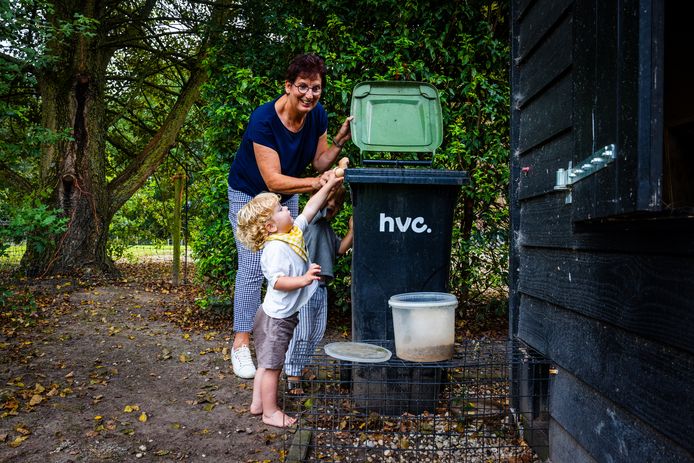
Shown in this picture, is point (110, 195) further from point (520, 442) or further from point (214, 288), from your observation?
point (520, 442)

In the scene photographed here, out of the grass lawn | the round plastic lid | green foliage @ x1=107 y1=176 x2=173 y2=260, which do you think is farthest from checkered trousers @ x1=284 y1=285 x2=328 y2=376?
green foliage @ x1=107 y1=176 x2=173 y2=260

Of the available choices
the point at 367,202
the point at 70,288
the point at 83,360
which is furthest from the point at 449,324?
the point at 70,288

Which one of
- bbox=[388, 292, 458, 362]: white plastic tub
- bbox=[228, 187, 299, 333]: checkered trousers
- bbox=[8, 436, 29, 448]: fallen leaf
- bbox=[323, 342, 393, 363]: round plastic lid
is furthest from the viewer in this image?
bbox=[228, 187, 299, 333]: checkered trousers

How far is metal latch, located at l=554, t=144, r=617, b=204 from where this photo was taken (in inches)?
48.7

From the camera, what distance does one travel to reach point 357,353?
7.32ft

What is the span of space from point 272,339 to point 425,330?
2.66 ft

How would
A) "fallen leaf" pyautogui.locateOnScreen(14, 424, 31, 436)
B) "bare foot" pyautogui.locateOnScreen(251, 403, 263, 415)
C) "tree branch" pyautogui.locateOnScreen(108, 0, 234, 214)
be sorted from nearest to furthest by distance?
"fallen leaf" pyautogui.locateOnScreen(14, 424, 31, 436) → "bare foot" pyautogui.locateOnScreen(251, 403, 263, 415) → "tree branch" pyautogui.locateOnScreen(108, 0, 234, 214)

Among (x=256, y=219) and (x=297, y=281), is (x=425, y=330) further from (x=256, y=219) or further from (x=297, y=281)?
(x=256, y=219)

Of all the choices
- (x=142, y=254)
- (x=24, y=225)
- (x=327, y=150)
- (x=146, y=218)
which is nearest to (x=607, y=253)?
(x=327, y=150)

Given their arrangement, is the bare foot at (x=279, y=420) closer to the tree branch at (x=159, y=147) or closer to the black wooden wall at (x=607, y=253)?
the black wooden wall at (x=607, y=253)

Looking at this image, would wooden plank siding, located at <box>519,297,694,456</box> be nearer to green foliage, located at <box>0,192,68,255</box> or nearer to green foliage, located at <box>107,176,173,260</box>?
green foliage, located at <box>0,192,68,255</box>

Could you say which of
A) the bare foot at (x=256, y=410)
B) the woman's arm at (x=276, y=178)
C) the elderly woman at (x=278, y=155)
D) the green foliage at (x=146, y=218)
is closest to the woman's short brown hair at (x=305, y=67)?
the elderly woman at (x=278, y=155)

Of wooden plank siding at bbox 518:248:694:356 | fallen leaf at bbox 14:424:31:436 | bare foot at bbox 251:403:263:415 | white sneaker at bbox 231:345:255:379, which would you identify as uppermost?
wooden plank siding at bbox 518:248:694:356

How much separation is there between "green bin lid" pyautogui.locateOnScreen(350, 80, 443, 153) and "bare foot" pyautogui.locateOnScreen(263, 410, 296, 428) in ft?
5.74
